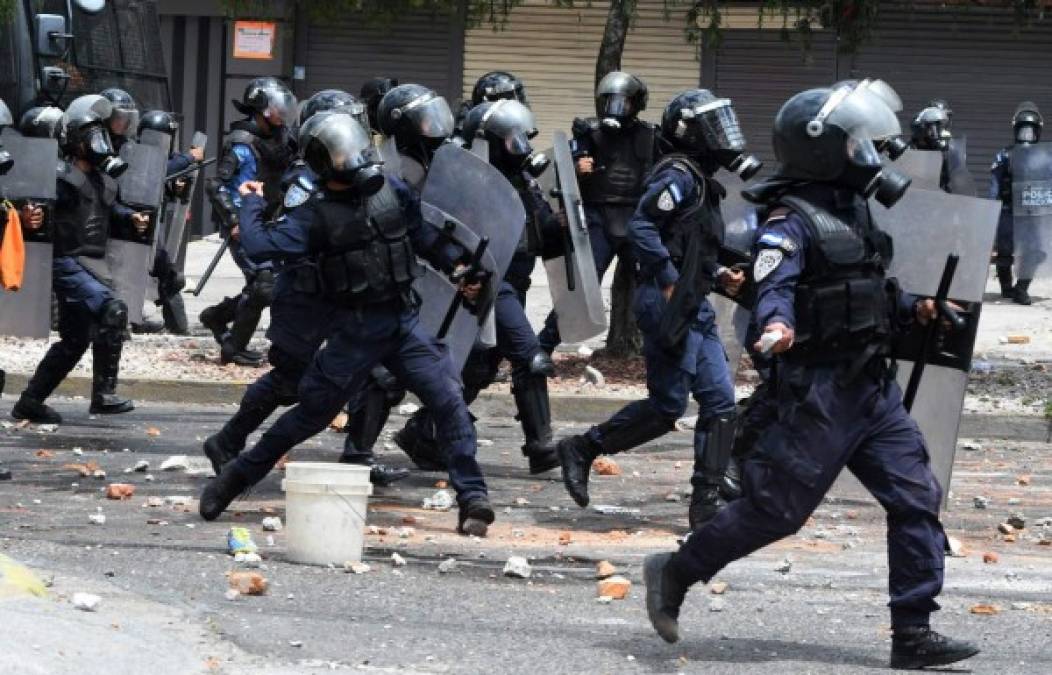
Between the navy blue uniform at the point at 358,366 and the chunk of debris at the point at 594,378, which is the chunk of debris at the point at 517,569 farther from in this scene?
the chunk of debris at the point at 594,378

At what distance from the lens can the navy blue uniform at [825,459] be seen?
620 cm

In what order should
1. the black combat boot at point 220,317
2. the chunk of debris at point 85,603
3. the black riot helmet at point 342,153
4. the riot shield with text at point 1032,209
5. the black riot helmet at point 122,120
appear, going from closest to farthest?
the chunk of debris at point 85,603
the black riot helmet at point 342,153
the black riot helmet at point 122,120
the black combat boot at point 220,317
the riot shield with text at point 1032,209

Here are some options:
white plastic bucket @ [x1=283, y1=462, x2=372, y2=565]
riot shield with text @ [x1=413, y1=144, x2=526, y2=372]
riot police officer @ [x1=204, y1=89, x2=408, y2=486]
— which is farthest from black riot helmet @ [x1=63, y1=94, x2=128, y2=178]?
white plastic bucket @ [x1=283, y1=462, x2=372, y2=565]

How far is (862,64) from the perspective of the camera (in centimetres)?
2373

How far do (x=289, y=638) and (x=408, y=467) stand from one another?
394 centimetres

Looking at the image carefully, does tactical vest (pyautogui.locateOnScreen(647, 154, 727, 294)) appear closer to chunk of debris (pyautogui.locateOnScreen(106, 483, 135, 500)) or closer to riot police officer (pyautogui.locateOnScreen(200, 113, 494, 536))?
riot police officer (pyautogui.locateOnScreen(200, 113, 494, 536))

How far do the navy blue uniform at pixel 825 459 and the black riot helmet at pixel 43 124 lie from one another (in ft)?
20.8

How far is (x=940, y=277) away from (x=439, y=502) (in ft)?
7.69

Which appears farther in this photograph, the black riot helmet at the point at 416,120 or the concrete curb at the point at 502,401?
the concrete curb at the point at 502,401

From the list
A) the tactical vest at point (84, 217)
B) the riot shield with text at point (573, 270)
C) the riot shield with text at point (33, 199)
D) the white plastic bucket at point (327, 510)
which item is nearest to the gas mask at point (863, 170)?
the white plastic bucket at point (327, 510)

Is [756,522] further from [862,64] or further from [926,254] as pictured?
[862,64]

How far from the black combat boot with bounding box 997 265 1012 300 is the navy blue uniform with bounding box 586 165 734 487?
10.6m

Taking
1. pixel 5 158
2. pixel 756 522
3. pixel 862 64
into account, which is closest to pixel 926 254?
pixel 756 522

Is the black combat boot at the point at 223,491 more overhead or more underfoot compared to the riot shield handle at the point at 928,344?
more underfoot
